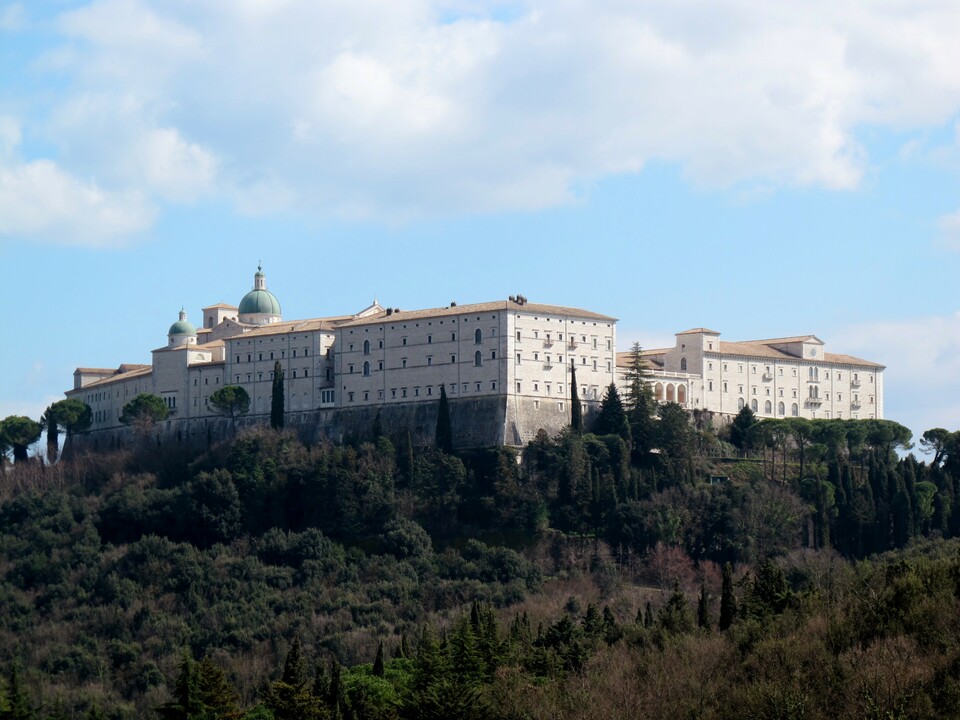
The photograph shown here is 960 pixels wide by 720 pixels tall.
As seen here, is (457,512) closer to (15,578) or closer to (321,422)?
(321,422)

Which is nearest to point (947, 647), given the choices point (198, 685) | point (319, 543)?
point (198, 685)

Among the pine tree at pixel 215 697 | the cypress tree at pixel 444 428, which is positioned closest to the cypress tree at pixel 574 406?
the cypress tree at pixel 444 428

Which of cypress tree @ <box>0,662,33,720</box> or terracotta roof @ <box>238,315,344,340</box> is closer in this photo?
cypress tree @ <box>0,662,33,720</box>

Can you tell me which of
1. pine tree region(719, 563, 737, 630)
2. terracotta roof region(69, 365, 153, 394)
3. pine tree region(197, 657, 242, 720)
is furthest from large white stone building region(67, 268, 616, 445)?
pine tree region(197, 657, 242, 720)

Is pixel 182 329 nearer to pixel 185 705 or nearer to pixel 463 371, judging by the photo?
pixel 463 371

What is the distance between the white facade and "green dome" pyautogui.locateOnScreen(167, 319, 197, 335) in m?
22.3

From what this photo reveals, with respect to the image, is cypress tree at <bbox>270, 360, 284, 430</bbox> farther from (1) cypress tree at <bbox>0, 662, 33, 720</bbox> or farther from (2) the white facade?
(1) cypress tree at <bbox>0, 662, 33, 720</bbox>

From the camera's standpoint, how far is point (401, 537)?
87.4m

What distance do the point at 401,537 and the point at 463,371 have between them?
28.7 feet

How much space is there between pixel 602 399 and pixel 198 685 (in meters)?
35.5

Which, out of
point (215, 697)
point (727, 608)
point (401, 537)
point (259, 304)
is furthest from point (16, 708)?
point (259, 304)

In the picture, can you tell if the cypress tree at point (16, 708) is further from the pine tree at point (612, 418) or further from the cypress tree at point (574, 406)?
the pine tree at point (612, 418)

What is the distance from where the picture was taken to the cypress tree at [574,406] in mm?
91188

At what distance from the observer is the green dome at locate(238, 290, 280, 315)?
10638 cm
